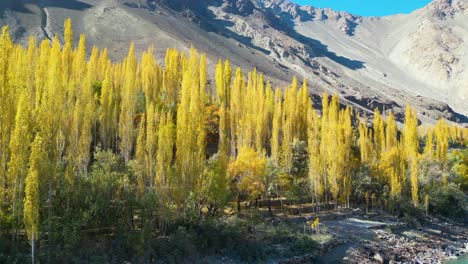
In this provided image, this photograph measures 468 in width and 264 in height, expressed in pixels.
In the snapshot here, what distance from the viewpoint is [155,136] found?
3133cm

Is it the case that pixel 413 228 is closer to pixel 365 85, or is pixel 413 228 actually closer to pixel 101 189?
pixel 101 189

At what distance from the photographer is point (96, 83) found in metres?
45.9

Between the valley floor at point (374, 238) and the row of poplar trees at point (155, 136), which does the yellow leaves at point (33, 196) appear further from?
the valley floor at point (374, 238)

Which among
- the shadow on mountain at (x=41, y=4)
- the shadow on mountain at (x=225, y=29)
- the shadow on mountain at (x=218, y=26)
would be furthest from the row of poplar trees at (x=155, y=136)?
the shadow on mountain at (x=225, y=29)

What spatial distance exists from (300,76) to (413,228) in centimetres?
10305

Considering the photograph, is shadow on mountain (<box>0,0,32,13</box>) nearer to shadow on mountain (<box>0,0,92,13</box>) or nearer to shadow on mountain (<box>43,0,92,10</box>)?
shadow on mountain (<box>0,0,92,13</box>)

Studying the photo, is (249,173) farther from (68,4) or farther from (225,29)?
(225,29)

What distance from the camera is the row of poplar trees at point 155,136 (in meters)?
20.5

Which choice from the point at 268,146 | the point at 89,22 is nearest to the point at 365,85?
the point at 89,22

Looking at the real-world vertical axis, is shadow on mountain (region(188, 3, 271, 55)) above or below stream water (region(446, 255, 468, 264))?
above

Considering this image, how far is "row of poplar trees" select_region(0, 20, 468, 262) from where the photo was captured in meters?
20.5

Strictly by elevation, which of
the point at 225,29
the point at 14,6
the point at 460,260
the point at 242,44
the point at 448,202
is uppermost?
the point at 225,29

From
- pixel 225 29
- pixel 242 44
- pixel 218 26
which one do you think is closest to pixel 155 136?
pixel 242 44

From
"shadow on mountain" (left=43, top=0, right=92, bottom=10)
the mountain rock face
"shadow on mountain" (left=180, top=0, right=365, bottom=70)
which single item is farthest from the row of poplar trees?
"shadow on mountain" (left=180, top=0, right=365, bottom=70)
